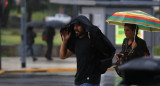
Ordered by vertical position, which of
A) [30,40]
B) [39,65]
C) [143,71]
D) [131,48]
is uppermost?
[143,71]

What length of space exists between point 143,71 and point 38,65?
15576 mm

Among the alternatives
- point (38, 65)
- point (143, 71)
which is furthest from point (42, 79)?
point (143, 71)

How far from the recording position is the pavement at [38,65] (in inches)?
697

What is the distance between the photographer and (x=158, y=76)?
3.76 meters

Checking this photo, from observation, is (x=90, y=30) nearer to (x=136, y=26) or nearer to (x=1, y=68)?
(x=136, y=26)

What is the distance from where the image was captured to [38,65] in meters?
19.2

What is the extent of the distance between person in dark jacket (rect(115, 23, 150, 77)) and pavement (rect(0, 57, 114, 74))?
36.2 ft

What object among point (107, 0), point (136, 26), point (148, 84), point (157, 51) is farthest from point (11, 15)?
point (148, 84)

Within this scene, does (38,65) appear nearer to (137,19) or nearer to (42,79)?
(42,79)

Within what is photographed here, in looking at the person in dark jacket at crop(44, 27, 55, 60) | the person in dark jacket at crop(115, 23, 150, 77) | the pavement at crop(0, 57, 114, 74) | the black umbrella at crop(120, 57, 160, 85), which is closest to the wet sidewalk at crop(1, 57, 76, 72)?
the pavement at crop(0, 57, 114, 74)

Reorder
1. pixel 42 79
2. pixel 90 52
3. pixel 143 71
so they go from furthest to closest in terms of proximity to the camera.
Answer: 1. pixel 42 79
2. pixel 90 52
3. pixel 143 71

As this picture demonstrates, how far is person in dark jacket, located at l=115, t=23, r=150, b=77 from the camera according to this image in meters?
6.46

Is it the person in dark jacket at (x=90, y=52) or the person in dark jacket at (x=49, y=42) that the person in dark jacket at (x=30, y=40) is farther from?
the person in dark jacket at (x=90, y=52)

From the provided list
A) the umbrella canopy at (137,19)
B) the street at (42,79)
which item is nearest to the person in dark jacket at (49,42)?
the street at (42,79)
